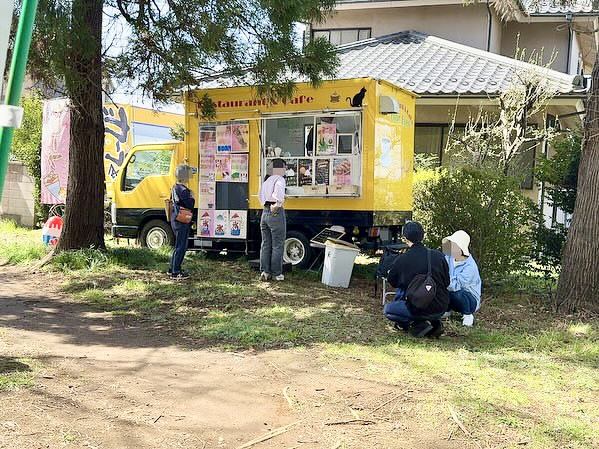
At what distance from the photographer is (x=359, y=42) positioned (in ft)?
58.6

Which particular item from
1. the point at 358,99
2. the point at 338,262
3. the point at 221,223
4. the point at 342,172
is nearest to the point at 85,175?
the point at 221,223

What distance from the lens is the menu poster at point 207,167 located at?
34.4 ft

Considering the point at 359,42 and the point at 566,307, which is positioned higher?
the point at 359,42

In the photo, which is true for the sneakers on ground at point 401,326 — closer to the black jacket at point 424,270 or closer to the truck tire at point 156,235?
the black jacket at point 424,270

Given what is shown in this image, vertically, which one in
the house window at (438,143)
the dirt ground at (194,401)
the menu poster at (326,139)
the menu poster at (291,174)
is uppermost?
the house window at (438,143)

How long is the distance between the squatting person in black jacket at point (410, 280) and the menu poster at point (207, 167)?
5057 mm

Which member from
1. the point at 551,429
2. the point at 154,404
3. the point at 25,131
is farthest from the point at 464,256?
the point at 25,131

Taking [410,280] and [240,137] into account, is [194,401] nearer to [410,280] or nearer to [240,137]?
[410,280]

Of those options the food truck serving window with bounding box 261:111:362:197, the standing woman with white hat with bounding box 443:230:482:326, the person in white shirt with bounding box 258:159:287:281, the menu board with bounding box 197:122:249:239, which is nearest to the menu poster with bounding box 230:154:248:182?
the menu board with bounding box 197:122:249:239

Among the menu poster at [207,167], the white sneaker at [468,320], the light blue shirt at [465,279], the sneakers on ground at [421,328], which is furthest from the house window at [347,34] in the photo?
the sneakers on ground at [421,328]

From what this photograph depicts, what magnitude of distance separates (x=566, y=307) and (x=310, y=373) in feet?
12.4

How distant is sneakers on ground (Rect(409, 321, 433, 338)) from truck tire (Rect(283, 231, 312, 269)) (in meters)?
3.72

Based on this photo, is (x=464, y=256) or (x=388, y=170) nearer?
(x=464, y=256)

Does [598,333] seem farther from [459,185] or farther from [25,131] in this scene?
[25,131]
